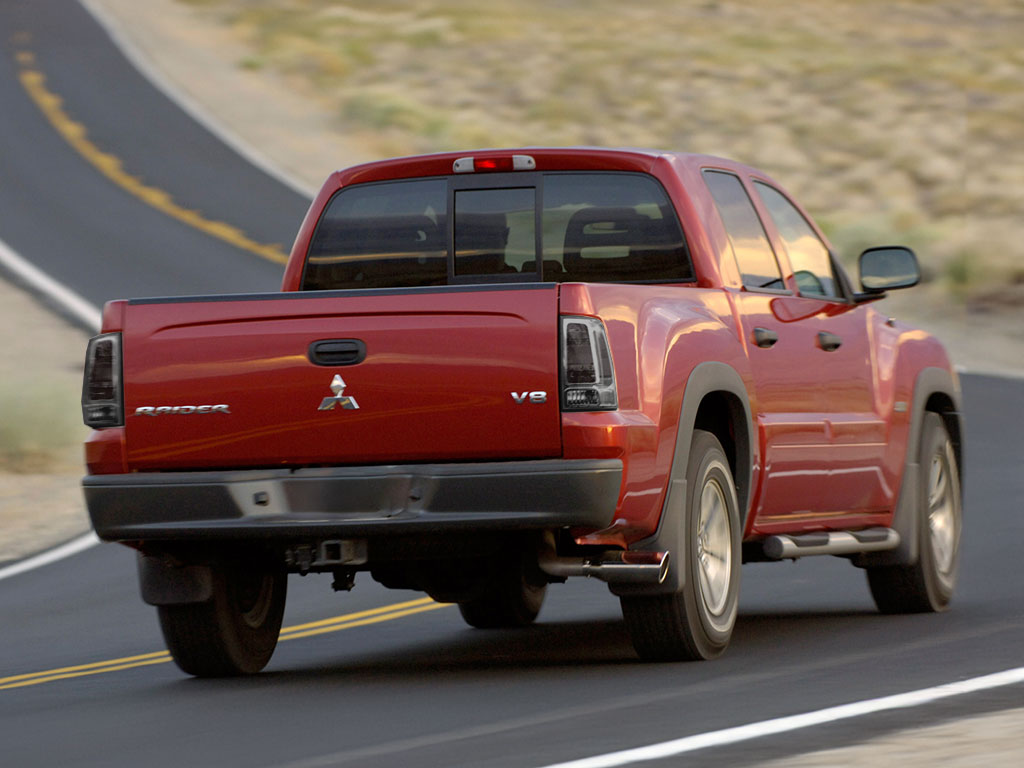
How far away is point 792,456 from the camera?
30.9 ft

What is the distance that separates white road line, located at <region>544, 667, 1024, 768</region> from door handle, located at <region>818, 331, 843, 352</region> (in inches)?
87.8

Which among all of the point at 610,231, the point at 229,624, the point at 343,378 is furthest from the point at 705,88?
the point at 343,378

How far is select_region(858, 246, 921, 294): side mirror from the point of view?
10383mm

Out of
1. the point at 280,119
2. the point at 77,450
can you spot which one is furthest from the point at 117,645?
the point at 280,119

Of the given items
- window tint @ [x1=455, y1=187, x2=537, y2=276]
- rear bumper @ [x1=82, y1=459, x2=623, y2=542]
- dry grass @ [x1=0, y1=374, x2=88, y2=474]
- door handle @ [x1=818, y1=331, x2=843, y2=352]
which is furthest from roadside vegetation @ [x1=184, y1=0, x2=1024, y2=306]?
rear bumper @ [x1=82, y1=459, x2=623, y2=542]

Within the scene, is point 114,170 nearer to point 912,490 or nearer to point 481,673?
point 912,490

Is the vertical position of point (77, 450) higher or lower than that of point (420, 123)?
lower

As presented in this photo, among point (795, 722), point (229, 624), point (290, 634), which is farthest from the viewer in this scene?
point (290, 634)

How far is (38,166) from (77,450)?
53.0 ft

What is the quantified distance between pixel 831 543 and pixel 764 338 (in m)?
A: 1.06

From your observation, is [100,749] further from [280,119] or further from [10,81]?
[10,81]

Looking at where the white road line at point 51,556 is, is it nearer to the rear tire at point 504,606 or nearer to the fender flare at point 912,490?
the rear tire at point 504,606

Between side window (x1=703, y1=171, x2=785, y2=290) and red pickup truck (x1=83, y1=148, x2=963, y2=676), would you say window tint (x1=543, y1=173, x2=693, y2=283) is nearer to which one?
red pickup truck (x1=83, y1=148, x2=963, y2=676)

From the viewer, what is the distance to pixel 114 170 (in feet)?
116
